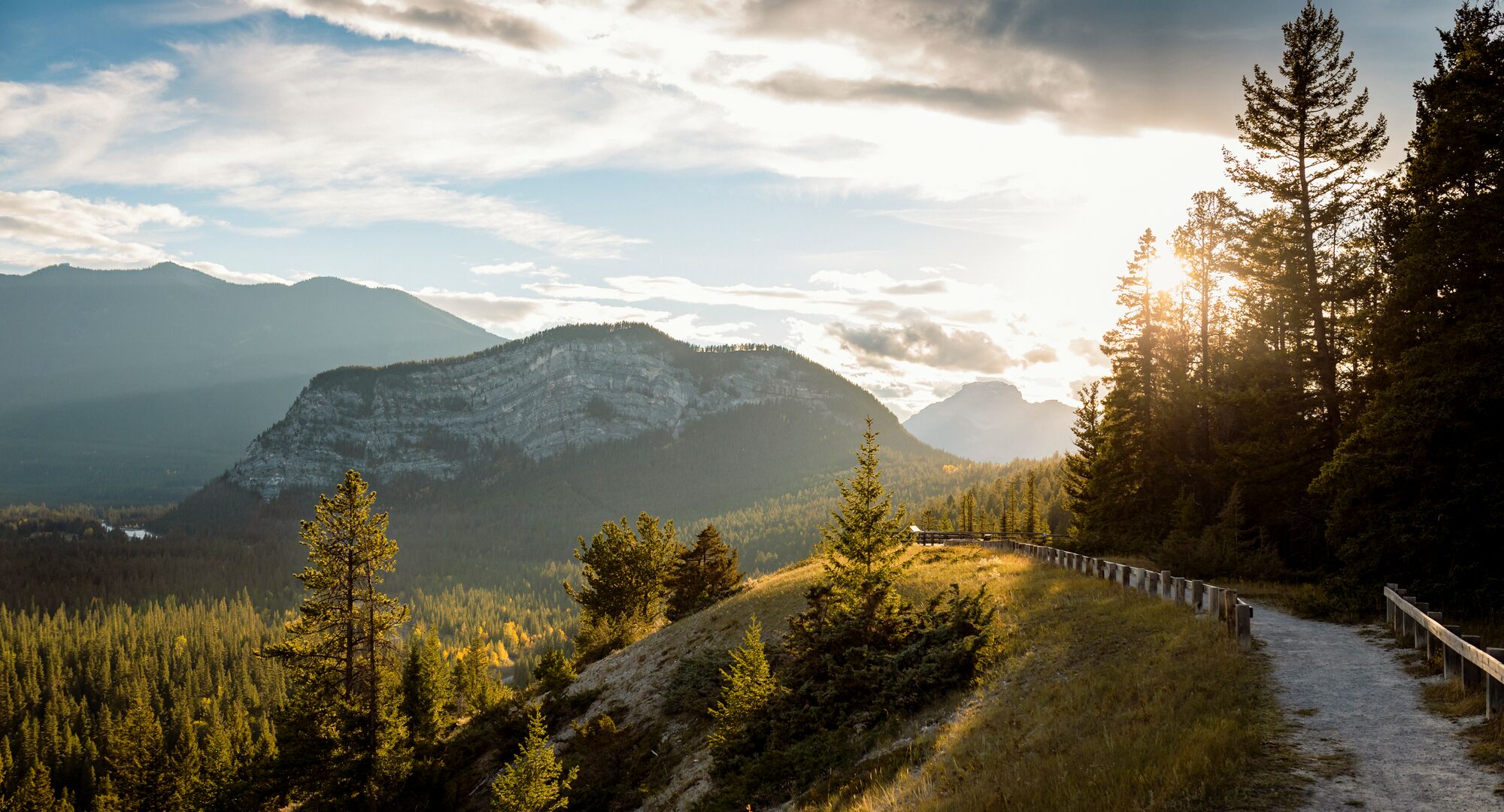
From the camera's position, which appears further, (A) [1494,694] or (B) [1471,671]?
(B) [1471,671]

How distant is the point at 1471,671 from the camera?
39.3 feet

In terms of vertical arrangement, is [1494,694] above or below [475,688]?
above

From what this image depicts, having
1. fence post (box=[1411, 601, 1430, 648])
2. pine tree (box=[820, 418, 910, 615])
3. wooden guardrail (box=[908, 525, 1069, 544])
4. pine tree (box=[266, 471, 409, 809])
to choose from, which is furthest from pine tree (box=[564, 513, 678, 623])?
fence post (box=[1411, 601, 1430, 648])

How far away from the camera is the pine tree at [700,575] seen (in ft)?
187

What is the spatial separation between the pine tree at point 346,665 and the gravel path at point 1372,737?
2976cm

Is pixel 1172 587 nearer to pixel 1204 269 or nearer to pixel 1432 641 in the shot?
pixel 1432 641

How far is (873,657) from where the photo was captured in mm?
20219

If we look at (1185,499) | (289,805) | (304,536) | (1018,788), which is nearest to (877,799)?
(1018,788)

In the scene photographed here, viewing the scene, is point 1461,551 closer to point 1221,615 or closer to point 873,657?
point 1221,615

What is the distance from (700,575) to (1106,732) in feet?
155

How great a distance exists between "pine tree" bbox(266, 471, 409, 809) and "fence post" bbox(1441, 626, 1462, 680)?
31.6 m

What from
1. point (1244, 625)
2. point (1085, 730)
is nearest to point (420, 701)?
point (1085, 730)

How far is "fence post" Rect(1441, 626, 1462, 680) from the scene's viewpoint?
1277 cm

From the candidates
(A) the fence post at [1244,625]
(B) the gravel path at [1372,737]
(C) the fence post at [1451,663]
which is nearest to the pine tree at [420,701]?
(A) the fence post at [1244,625]
